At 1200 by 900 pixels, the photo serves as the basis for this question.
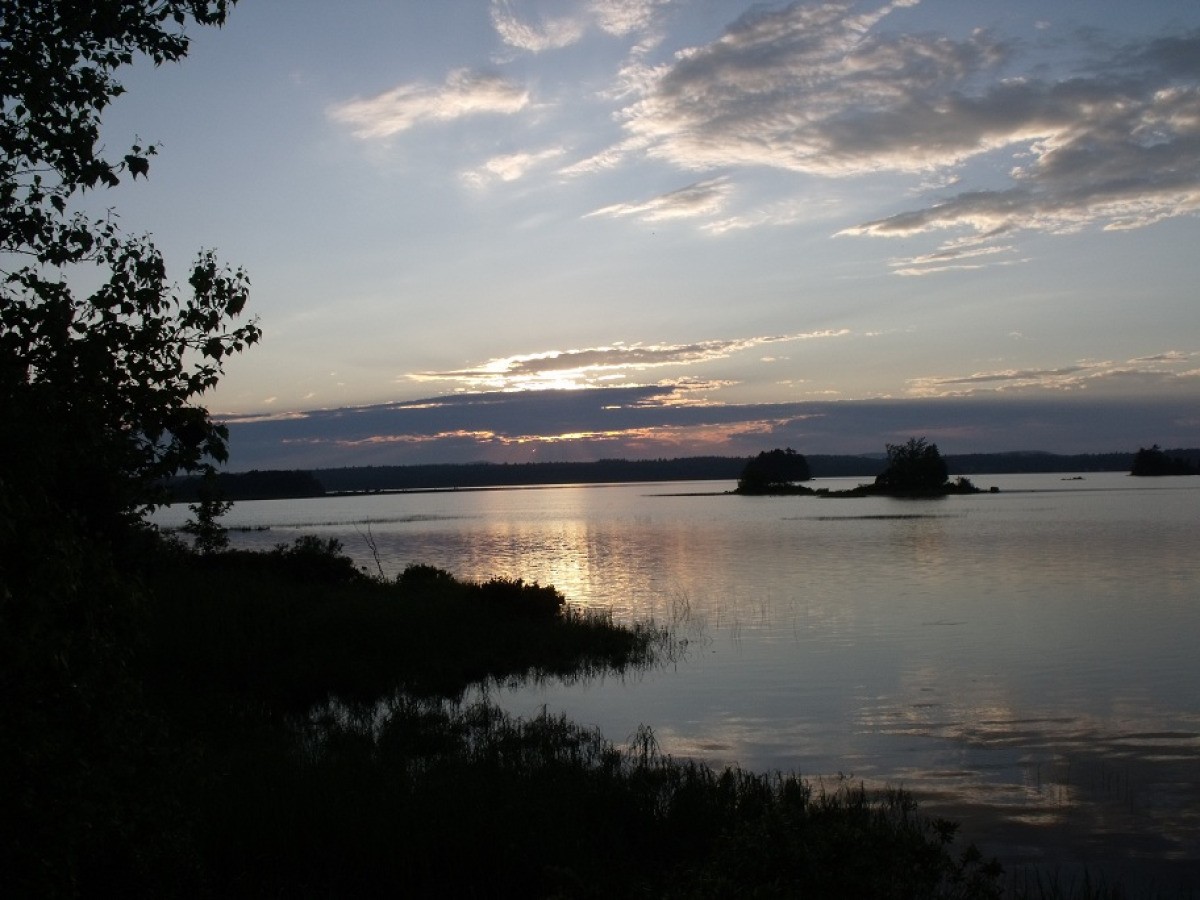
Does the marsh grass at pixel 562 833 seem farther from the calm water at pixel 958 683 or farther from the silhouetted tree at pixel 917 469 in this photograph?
the silhouetted tree at pixel 917 469

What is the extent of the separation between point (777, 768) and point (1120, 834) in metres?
4.95

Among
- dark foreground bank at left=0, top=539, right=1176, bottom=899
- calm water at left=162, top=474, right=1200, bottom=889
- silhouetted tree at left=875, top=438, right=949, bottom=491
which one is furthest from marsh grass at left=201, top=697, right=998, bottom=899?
silhouetted tree at left=875, top=438, right=949, bottom=491

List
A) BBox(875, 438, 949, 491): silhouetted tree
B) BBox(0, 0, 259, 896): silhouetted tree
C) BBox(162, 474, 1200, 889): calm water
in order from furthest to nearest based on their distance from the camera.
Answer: BBox(875, 438, 949, 491): silhouetted tree → BBox(162, 474, 1200, 889): calm water → BBox(0, 0, 259, 896): silhouetted tree

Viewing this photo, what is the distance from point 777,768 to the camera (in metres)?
16.0

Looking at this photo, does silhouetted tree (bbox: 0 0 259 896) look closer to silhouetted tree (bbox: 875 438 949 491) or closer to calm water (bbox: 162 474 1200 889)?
calm water (bbox: 162 474 1200 889)

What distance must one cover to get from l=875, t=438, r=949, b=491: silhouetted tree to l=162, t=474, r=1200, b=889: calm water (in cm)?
11990

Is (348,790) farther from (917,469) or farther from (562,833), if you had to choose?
(917,469)

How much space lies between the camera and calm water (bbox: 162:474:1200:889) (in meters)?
14.1

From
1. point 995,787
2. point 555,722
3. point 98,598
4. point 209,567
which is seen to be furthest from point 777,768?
point 209,567

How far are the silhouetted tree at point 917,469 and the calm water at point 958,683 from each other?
393ft

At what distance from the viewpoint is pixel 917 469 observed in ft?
582

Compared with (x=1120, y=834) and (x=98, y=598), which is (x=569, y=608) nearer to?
(x=1120, y=834)

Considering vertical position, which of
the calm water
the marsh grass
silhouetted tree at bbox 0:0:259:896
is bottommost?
the calm water

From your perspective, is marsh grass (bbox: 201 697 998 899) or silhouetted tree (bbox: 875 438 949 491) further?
silhouetted tree (bbox: 875 438 949 491)
